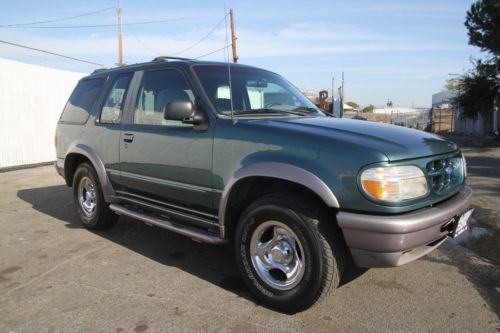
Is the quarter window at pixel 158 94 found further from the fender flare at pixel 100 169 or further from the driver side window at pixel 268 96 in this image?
the fender flare at pixel 100 169

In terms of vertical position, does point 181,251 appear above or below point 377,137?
below

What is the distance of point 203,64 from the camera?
416cm

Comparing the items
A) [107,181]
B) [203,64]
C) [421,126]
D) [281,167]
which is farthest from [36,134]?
[421,126]

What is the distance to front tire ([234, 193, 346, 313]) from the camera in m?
2.94

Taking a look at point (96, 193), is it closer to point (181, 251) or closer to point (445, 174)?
point (181, 251)

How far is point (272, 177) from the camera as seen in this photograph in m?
3.12

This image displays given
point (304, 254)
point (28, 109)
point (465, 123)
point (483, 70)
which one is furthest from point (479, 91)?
point (304, 254)

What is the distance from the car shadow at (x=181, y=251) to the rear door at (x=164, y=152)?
608 mm

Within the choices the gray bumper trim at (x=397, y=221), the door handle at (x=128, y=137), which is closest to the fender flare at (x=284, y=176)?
the gray bumper trim at (x=397, y=221)

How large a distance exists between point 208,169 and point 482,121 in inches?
994

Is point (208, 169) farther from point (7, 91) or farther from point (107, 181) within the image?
point (7, 91)

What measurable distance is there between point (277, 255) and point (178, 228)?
1055 mm

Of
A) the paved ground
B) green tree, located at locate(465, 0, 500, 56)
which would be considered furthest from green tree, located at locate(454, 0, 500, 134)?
the paved ground

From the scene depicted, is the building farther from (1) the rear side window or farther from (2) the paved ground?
(1) the rear side window
